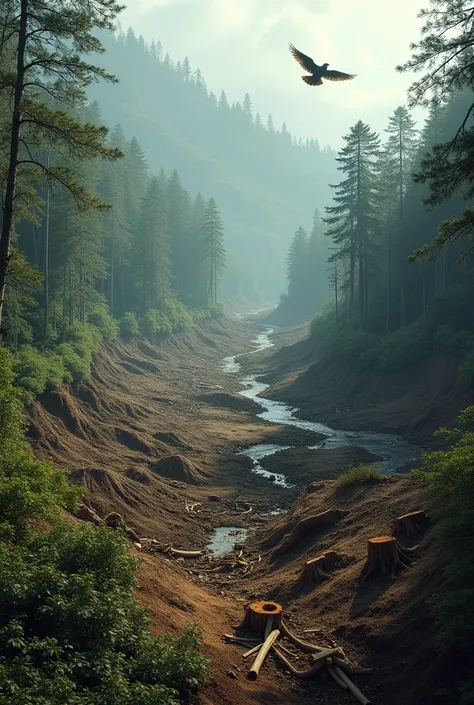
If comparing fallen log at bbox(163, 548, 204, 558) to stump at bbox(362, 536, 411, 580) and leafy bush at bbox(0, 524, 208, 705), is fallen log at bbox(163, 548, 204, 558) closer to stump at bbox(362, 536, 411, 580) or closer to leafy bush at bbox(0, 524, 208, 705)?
stump at bbox(362, 536, 411, 580)

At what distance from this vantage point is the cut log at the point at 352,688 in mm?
10137

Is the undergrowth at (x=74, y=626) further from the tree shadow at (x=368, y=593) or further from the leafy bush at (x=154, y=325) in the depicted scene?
the leafy bush at (x=154, y=325)

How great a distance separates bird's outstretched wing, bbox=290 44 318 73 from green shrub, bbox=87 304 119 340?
39526mm

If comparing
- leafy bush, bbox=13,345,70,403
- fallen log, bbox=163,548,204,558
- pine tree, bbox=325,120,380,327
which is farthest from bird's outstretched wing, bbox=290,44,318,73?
pine tree, bbox=325,120,380,327

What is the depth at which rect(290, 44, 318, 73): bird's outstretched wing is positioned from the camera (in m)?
14.0

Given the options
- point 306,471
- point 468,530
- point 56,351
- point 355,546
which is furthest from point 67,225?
point 468,530

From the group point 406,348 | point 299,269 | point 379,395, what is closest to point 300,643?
point 379,395

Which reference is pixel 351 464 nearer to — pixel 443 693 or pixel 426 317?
pixel 426 317

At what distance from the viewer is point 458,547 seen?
33.9 ft

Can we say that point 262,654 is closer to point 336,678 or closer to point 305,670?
point 305,670

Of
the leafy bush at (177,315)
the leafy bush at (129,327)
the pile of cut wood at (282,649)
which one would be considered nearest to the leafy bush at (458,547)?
the pile of cut wood at (282,649)

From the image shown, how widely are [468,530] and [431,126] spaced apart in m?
50.4

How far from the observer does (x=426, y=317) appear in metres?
44.5

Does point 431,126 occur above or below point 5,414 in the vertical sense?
above
